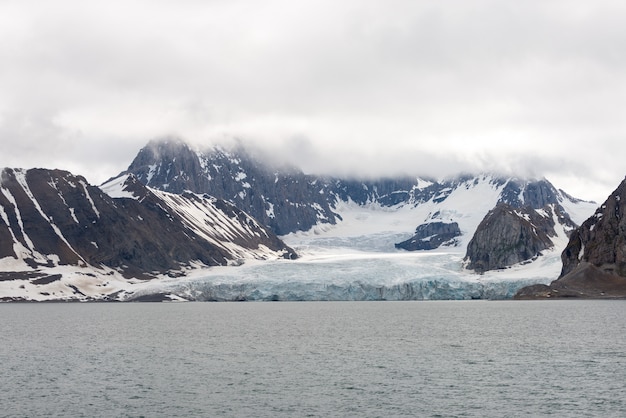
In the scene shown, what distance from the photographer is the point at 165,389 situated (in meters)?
81.1

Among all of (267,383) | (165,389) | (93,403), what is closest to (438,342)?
(267,383)

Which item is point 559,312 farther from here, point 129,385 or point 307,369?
point 129,385

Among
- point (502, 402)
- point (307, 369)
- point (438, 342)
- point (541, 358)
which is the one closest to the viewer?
point (502, 402)

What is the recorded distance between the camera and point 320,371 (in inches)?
3644

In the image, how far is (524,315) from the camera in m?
190

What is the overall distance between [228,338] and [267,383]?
50964mm

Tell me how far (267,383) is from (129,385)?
1371 centimetres

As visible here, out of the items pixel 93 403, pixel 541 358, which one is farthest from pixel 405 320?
pixel 93 403

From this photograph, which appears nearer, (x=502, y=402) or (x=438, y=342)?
(x=502, y=402)

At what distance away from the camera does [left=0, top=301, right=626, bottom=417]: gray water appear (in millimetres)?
71938

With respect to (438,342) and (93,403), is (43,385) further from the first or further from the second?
(438,342)

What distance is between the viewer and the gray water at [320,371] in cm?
7194

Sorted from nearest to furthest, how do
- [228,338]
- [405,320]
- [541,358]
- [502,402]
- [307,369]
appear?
[502,402] → [307,369] → [541,358] → [228,338] → [405,320]

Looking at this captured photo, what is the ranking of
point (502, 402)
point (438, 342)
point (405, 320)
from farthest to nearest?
point (405, 320) < point (438, 342) < point (502, 402)
